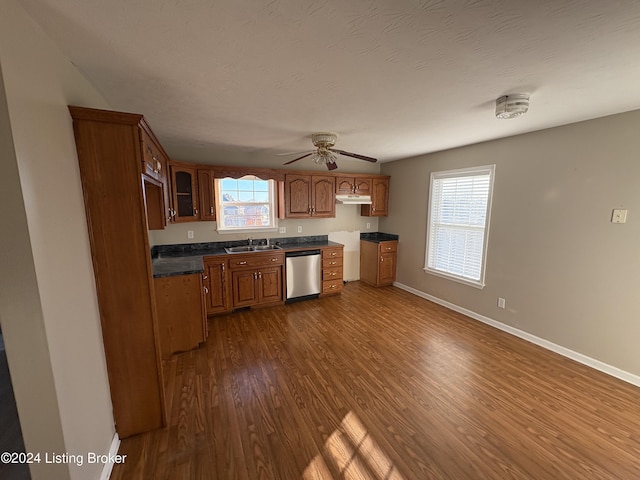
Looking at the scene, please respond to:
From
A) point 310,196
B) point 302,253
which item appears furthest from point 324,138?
point 302,253

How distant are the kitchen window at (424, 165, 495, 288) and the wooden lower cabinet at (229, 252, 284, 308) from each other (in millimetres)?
2422

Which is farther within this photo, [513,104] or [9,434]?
[513,104]

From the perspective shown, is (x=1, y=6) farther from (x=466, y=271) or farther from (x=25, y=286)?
(x=466, y=271)

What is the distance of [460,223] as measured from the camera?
3703 mm

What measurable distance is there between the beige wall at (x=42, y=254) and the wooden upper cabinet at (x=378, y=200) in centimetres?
417

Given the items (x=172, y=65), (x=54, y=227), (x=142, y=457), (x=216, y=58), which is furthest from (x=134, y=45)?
(x=142, y=457)

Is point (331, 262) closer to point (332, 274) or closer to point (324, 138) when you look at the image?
point (332, 274)

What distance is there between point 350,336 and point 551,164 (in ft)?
9.39

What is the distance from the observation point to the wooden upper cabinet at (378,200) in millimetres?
4836

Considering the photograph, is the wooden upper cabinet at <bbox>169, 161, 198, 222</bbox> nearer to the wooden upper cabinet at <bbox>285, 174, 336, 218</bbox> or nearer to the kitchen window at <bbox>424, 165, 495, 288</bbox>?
the wooden upper cabinet at <bbox>285, 174, 336, 218</bbox>

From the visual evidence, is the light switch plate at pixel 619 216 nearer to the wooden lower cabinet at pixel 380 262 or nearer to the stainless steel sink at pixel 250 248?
the wooden lower cabinet at pixel 380 262

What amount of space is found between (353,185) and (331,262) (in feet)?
4.75

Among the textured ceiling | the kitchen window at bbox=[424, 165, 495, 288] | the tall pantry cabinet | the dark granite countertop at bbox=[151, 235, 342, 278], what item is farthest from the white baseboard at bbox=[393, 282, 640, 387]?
the tall pantry cabinet

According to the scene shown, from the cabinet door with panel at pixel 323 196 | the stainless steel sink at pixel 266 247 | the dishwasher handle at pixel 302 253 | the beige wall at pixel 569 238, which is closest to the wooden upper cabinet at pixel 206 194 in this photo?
the stainless steel sink at pixel 266 247
